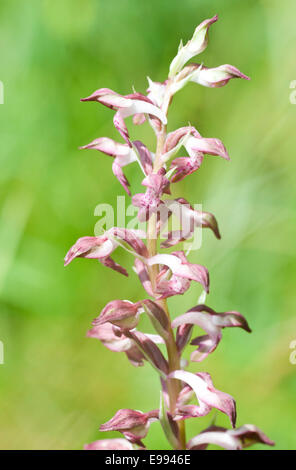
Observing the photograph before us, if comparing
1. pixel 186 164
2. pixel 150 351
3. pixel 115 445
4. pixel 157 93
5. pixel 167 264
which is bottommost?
pixel 115 445

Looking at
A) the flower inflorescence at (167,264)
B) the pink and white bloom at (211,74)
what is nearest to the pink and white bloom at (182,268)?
the flower inflorescence at (167,264)

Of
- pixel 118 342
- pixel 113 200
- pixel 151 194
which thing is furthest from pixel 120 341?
pixel 113 200

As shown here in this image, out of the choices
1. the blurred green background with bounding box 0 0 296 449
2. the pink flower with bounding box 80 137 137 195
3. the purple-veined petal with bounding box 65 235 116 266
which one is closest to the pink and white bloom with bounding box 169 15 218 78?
the pink flower with bounding box 80 137 137 195

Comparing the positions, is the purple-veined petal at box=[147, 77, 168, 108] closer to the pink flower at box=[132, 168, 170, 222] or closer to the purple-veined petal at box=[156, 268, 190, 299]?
the pink flower at box=[132, 168, 170, 222]

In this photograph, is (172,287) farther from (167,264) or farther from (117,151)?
(117,151)

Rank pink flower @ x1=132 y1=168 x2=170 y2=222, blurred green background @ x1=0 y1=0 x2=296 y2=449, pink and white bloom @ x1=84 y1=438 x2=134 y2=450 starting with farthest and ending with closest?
blurred green background @ x1=0 y1=0 x2=296 y2=449 → pink and white bloom @ x1=84 y1=438 x2=134 y2=450 → pink flower @ x1=132 y1=168 x2=170 y2=222

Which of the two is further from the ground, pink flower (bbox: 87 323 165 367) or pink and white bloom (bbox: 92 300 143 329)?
pink and white bloom (bbox: 92 300 143 329)
